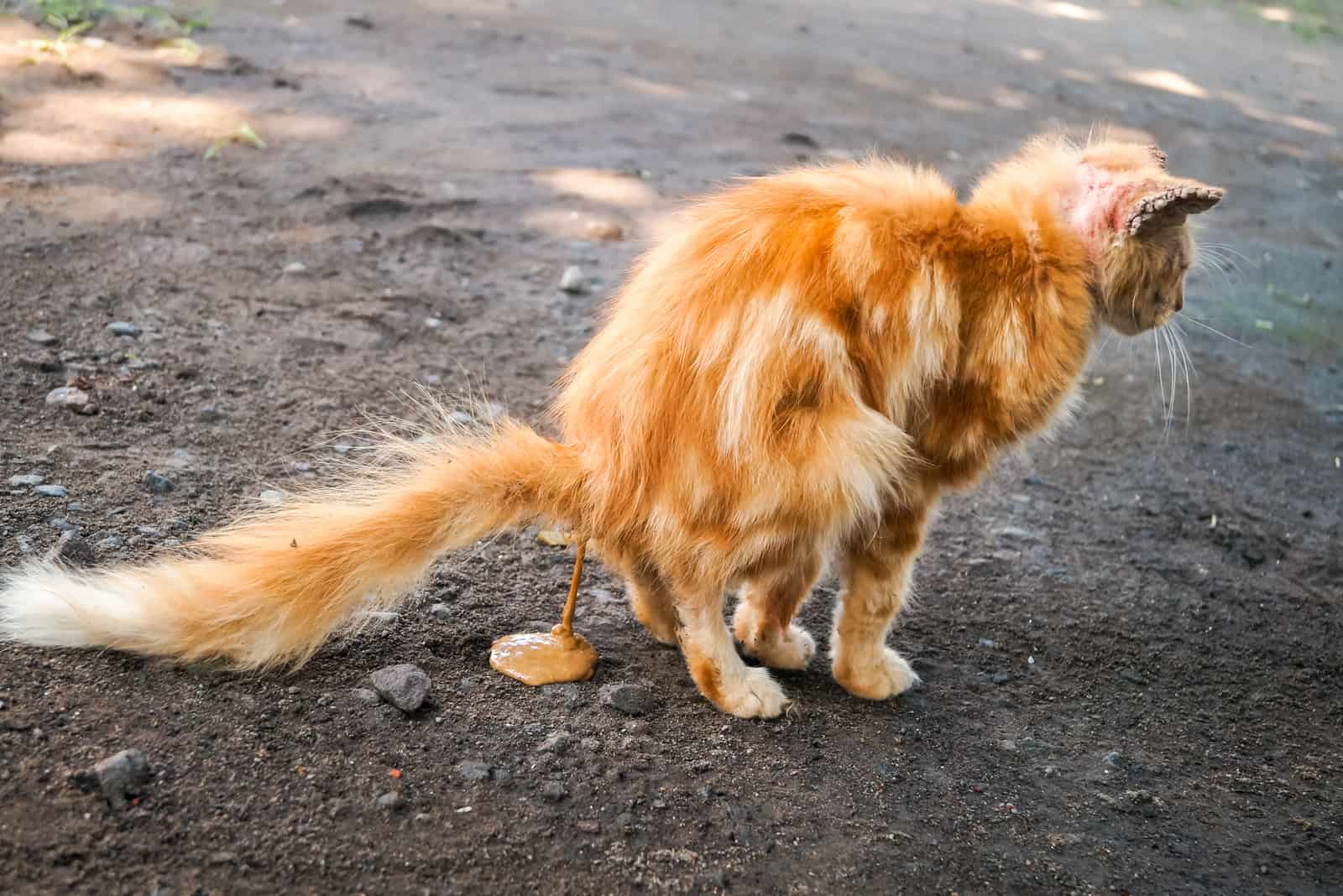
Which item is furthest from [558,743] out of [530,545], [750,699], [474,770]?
[530,545]

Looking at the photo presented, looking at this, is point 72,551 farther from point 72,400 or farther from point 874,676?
point 874,676

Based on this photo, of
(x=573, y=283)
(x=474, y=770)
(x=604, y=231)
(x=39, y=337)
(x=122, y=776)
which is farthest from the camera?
(x=604, y=231)

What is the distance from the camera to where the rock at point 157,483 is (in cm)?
343

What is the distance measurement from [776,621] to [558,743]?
2.60ft

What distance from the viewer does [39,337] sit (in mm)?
4070

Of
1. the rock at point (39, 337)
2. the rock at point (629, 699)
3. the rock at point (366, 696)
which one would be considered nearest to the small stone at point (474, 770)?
the rock at point (366, 696)

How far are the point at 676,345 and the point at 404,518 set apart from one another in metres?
0.79

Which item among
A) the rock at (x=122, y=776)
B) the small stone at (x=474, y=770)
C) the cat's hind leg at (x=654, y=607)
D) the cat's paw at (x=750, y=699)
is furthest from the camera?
the cat's hind leg at (x=654, y=607)

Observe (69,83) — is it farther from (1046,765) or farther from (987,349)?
(1046,765)

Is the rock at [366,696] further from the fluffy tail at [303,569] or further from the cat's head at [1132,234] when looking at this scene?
the cat's head at [1132,234]

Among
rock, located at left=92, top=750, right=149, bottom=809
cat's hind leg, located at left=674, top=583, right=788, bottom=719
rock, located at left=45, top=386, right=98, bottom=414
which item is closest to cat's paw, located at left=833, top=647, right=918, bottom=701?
cat's hind leg, located at left=674, top=583, right=788, bottom=719

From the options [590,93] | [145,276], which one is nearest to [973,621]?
[145,276]

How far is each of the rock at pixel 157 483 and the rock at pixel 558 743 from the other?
5.00ft

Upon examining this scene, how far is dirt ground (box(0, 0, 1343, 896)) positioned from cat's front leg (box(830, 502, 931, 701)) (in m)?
0.08
